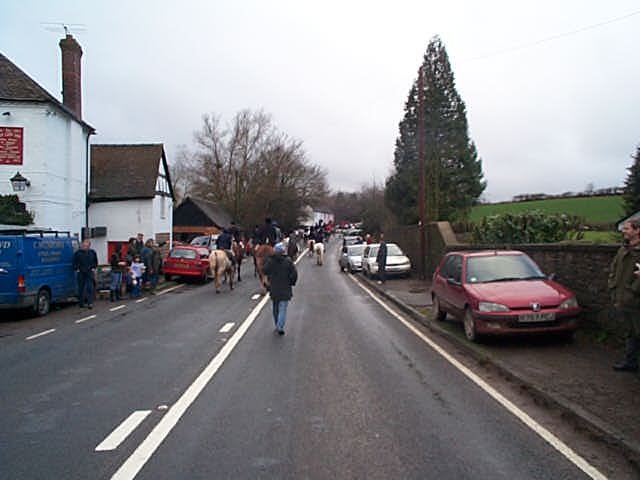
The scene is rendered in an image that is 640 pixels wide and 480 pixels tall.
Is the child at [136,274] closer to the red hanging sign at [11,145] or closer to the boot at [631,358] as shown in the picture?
the red hanging sign at [11,145]

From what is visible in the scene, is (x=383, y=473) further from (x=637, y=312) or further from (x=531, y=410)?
(x=637, y=312)

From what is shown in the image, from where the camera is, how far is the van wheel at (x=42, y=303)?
47.4 ft

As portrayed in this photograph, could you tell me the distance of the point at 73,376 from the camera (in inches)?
301

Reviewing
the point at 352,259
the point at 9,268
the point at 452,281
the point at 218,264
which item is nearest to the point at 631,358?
the point at 452,281

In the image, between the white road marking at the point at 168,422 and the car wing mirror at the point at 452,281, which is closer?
the white road marking at the point at 168,422

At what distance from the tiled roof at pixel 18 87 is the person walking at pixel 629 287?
22.3m

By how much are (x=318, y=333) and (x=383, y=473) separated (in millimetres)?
6785

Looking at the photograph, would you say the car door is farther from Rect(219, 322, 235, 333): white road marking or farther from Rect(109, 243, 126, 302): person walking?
Rect(109, 243, 126, 302): person walking

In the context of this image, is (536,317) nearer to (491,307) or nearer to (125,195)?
(491,307)

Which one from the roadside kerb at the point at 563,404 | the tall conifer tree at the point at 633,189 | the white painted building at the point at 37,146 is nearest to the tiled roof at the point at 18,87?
the white painted building at the point at 37,146

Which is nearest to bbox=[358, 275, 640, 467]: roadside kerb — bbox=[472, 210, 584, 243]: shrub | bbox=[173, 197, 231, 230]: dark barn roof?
bbox=[472, 210, 584, 243]: shrub

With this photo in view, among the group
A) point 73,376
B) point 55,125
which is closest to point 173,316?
point 73,376

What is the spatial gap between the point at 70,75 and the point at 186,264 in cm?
1115

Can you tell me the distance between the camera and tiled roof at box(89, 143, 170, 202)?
31812 mm
